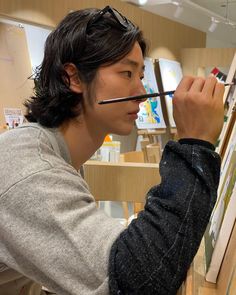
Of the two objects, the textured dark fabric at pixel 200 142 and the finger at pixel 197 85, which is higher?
the finger at pixel 197 85

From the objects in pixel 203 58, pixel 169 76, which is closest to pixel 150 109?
pixel 169 76

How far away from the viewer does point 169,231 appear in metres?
0.58

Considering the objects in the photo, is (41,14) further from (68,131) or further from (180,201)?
(180,201)

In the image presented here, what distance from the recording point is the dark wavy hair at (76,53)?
904 millimetres

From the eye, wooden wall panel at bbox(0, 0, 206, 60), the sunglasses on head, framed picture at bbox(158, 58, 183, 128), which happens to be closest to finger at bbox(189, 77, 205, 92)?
the eye

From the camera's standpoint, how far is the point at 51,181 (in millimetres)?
652

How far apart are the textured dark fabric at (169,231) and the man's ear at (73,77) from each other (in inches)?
15.5

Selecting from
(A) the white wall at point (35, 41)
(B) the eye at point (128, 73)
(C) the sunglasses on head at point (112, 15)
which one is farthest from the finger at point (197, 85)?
(A) the white wall at point (35, 41)

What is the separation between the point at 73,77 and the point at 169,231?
0.51 m

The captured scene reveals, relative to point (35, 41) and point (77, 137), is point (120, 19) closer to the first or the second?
point (77, 137)

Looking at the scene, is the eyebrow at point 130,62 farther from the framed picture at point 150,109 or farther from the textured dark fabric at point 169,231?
the framed picture at point 150,109

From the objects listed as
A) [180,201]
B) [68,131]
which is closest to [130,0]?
[68,131]

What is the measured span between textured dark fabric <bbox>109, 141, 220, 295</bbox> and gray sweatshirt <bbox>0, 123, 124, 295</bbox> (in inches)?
1.2

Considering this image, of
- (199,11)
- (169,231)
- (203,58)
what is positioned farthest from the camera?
(199,11)
